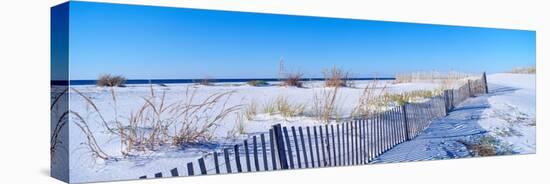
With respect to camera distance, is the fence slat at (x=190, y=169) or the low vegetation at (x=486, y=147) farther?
the low vegetation at (x=486, y=147)

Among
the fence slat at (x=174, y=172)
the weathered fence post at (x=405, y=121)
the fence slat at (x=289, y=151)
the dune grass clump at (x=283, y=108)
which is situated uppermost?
the dune grass clump at (x=283, y=108)


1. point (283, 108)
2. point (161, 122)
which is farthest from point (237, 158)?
point (161, 122)

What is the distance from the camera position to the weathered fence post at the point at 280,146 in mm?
8750

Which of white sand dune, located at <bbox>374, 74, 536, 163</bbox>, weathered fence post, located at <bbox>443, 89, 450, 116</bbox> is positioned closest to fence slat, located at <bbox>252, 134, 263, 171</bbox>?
white sand dune, located at <bbox>374, 74, 536, 163</bbox>

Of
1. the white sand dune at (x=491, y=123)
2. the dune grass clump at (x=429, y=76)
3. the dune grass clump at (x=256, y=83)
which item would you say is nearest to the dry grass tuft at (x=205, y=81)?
the dune grass clump at (x=256, y=83)

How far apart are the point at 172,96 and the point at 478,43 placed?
549cm

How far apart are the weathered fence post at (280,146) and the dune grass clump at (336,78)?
1033mm

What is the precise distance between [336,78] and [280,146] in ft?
4.41

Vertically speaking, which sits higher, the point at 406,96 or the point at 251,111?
the point at 406,96

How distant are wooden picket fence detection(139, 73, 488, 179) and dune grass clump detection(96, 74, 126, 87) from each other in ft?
3.72

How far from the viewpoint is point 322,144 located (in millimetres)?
9102

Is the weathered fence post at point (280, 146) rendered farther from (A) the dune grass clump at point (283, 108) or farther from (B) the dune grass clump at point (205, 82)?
(B) the dune grass clump at point (205, 82)

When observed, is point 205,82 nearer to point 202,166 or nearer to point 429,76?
point 202,166

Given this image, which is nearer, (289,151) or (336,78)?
(289,151)
